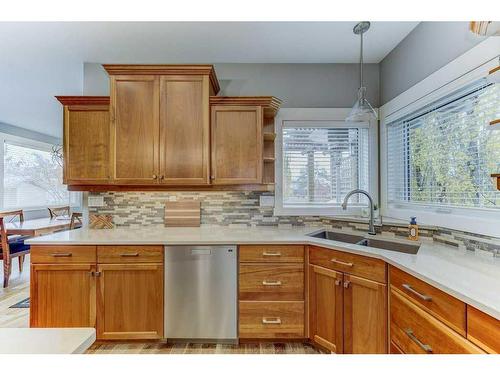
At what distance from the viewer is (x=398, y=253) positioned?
1.65m

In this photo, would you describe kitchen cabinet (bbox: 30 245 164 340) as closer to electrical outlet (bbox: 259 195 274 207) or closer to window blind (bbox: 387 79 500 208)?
electrical outlet (bbox: 259 195 274 207)

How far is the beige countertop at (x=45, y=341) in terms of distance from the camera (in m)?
0.58

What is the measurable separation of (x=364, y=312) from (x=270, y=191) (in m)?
1.37

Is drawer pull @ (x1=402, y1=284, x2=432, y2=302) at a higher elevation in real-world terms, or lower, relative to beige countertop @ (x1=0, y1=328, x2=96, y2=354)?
lower

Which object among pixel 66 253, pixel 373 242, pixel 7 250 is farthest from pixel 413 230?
pixel 7 250

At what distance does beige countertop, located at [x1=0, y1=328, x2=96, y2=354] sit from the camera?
0.58 metres

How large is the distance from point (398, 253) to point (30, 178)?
702cm

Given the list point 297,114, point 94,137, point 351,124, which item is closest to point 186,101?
point 94,137

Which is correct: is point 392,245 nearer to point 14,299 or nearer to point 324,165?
point 324,165

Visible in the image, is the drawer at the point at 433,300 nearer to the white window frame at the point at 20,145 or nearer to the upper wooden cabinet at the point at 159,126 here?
the upper wooden cabinet at the point at 159,126

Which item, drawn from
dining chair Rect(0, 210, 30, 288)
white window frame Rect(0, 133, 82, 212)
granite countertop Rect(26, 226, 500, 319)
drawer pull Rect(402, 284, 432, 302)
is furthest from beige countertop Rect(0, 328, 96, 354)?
white window frame Rect(0, 133, 82, 212)

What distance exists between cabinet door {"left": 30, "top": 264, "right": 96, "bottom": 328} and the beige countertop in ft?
5.27

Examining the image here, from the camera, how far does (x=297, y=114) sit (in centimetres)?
275

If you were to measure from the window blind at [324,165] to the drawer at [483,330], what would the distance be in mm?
1798
